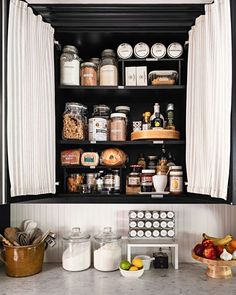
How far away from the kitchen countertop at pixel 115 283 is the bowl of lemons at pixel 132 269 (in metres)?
0.02

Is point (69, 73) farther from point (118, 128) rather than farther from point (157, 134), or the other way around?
point (157, 134)

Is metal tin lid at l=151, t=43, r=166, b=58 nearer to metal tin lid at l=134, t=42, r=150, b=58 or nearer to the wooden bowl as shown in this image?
metal tin lid at l=134, t=42, r=150, b=58

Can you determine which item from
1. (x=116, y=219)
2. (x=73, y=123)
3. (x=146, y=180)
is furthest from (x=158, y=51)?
(x=116, y=219)

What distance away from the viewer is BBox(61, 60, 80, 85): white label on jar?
1760 millimetres

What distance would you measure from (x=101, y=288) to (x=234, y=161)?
2.92 feet

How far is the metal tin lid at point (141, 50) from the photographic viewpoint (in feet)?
5.82

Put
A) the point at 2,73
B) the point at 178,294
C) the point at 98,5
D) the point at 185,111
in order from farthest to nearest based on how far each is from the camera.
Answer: the point at 185,111 < the point at 98,5 < the point at 178,294 < the point at 2,73

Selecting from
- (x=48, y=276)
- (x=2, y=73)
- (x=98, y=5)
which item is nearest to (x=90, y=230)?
(x=48, y=276)

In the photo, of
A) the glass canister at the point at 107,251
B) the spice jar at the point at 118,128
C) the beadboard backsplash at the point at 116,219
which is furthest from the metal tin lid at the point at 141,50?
the glass canister at the point at 107,251

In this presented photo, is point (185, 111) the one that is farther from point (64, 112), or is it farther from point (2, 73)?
point (2, 73)

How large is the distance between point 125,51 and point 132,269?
3.98 feet

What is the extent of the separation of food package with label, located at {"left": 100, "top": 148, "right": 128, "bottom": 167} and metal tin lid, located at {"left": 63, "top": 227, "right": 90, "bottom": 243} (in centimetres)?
44

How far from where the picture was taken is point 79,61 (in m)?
1.83

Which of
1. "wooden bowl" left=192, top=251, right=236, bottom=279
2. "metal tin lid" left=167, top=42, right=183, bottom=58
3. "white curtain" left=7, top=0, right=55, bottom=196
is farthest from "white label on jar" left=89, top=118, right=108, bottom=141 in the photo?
"wooden bowl" left=192, top=251, right=236, bottom=279
